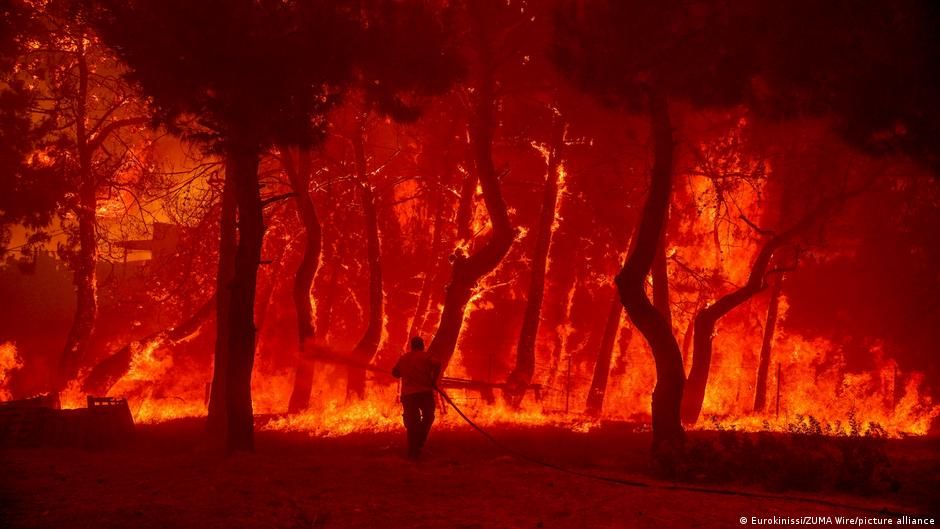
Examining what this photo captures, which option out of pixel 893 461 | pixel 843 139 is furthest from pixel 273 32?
pixel 893 461

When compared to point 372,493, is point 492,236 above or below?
above

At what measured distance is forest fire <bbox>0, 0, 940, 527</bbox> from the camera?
40.8ft

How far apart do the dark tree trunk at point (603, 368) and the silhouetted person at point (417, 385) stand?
12.2 m

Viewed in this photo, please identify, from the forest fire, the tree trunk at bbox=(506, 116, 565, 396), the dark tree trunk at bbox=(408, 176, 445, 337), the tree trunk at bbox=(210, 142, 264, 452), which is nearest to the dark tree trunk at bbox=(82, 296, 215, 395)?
the forest fire

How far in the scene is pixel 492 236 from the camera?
20.9 m

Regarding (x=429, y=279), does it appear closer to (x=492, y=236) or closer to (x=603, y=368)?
Answer: (x=603, y=368)

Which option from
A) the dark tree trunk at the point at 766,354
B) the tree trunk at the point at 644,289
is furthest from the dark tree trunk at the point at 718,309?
the tree trunk at the point at 644,289

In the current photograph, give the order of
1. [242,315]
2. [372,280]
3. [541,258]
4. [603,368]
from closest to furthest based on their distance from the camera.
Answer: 1. [242,315]
2. [372,280]
3. [541,258]
4. [603,368]

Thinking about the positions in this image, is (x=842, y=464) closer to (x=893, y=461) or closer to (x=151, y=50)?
(x=893, y=461)

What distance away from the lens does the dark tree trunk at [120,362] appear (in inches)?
943

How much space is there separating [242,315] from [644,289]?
22.3 ft

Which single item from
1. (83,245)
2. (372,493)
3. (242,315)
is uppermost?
(83,245)

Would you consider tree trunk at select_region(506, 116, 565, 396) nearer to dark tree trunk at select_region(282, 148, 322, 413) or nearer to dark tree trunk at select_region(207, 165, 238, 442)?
dark tree trunk at select_region(282, 148, 322, 413)

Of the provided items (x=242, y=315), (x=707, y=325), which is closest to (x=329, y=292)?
(x=707, y=325)
